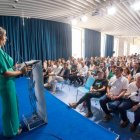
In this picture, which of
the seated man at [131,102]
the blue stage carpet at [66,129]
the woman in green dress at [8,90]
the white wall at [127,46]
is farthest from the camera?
the white wall at [127,46]

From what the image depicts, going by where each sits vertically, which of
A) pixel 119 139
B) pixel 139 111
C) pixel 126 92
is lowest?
pixel 119 139

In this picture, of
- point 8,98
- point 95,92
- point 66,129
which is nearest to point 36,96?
point 8,98

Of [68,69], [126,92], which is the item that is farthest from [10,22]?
[126,92]

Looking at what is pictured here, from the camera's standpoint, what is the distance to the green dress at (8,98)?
7.41 ft

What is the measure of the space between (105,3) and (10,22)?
193 inches

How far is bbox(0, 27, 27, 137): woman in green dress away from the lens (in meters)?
2.24

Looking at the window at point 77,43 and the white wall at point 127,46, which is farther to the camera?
the white wall at point 127,46

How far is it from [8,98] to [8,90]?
133mm

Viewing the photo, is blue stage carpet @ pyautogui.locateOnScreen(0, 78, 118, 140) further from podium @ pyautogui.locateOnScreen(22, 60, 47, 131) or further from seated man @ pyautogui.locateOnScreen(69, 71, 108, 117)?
seated man @ pyautogui.locateOnScreen(69, 71, 108, 117)

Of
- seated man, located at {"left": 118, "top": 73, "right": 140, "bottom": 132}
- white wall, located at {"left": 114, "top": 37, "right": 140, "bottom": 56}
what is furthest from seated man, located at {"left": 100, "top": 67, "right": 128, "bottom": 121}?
white wall, located at {"left": 114, "top": 37, "right": 140, "bottom": 56}

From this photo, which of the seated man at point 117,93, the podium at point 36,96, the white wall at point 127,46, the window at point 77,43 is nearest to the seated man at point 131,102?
the seated man at point 117,93

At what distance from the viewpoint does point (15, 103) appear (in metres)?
2.47

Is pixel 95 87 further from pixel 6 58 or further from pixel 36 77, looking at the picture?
pixel 6 58

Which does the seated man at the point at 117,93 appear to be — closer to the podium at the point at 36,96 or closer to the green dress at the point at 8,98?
the podium at the point at 36,96
